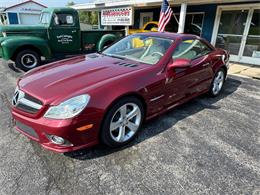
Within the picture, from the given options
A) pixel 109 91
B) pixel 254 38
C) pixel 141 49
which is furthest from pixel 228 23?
pixel 109 91

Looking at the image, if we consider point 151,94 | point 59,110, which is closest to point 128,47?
point 151,94

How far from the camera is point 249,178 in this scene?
88.0 inches

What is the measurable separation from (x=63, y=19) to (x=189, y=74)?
565cm

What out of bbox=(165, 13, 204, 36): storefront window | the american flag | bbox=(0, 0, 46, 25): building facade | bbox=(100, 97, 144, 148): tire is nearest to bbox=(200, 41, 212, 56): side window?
bbox=(100, 97, 144, 148): tire

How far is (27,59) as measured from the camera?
6496 millimetres

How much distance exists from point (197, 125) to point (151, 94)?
3.55ft

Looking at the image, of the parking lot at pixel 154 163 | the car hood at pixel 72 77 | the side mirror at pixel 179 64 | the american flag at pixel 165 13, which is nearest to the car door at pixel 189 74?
the side mirror at pixel 179 64

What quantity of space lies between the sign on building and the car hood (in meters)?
7.72

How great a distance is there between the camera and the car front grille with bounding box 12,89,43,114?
87.2 inches

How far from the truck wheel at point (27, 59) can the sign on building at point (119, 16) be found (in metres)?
5.37

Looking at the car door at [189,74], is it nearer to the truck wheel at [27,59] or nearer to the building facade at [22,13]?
the truck wheel at [27,59]

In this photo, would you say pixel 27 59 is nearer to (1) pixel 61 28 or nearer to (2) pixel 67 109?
(1) pixel 61 28

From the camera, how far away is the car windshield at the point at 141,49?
3191 millimetres

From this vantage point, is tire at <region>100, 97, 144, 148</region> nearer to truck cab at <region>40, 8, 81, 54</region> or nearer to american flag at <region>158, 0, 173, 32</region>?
american flag at <region>158, 0, 173, 32</region>
